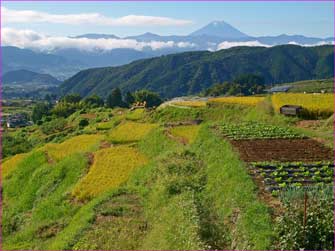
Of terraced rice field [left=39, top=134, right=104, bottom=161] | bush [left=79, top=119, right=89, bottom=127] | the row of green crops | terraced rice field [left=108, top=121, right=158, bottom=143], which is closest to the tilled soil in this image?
the row of green crops

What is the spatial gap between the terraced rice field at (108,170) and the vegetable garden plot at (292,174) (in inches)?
299

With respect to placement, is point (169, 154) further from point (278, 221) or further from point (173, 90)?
point (173, 90)

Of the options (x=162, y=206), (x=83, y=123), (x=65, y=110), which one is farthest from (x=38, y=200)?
(x=65, y=110)

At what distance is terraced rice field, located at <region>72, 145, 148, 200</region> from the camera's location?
21422 mm

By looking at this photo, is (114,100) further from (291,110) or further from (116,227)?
(116,227)

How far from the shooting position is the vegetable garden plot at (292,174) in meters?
15.6

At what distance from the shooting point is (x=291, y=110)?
30938mm

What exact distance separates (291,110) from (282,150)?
34.7 ft

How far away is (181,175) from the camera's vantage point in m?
19.6

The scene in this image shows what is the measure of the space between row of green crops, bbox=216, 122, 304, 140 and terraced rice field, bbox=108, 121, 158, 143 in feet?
24.2

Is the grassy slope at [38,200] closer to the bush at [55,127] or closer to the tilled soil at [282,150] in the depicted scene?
the tilled soil at [282,150]

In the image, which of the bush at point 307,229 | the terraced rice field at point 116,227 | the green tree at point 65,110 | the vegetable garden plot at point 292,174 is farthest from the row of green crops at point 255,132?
the green tree at point 65,110

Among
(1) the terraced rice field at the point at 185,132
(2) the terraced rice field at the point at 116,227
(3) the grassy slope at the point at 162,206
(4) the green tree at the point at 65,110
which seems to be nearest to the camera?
(3) the grassy slope at the point at 162,206

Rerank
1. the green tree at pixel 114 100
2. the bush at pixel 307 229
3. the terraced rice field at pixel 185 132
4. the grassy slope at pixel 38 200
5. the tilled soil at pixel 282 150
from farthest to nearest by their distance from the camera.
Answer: the green tree at pixel 114 100
the terraced rice field at pixel 185 132
the tilled soil at pixel 282 150
the grassy slope at pixel 38 200
the bush at pixel 307 229
